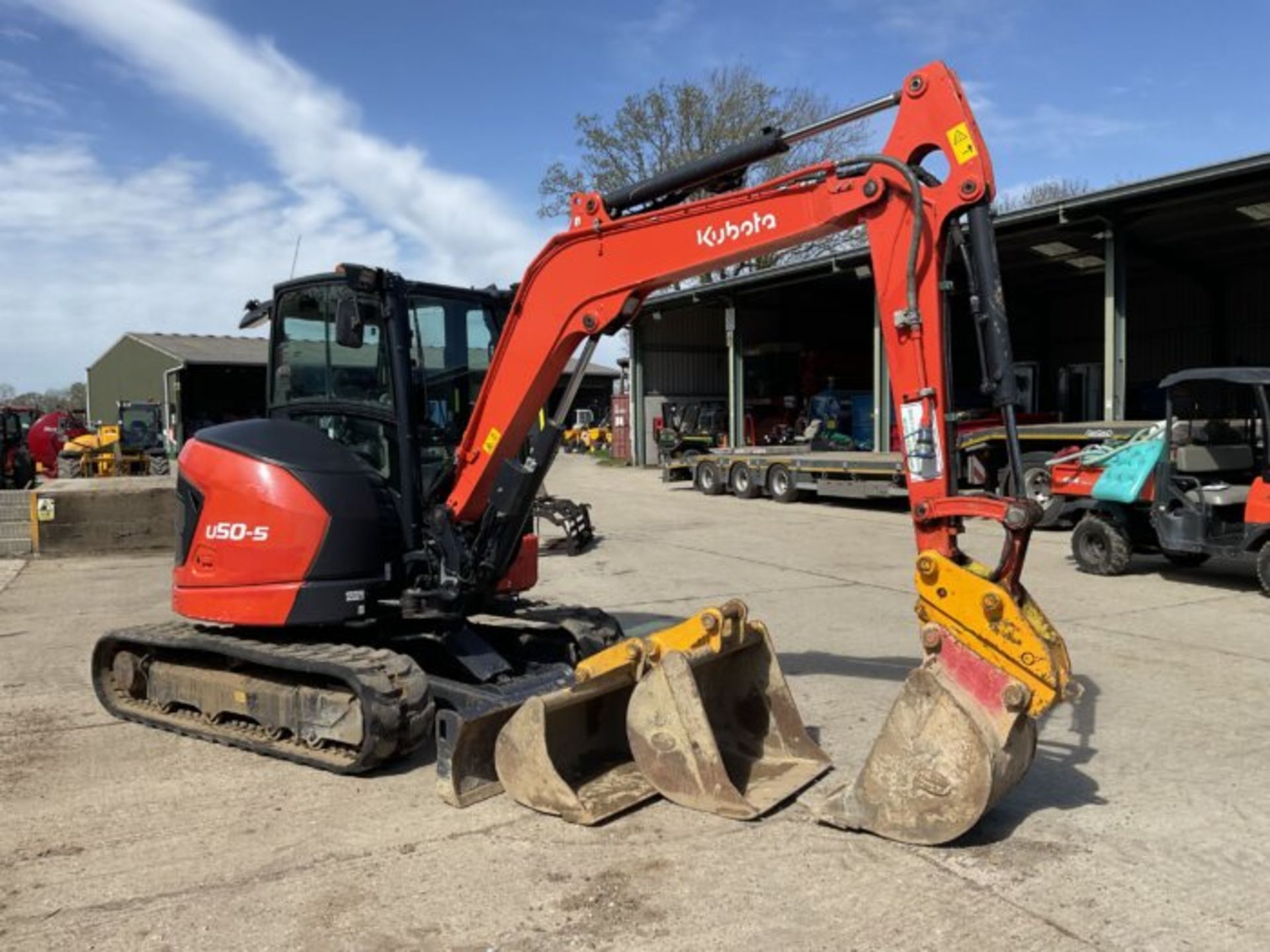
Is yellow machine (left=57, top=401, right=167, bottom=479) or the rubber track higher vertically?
yellow machine (left=57, top=401, right=167, bottom=479)

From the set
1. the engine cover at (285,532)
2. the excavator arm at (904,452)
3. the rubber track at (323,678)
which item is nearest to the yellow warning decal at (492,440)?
the excavator arm at (904,452)

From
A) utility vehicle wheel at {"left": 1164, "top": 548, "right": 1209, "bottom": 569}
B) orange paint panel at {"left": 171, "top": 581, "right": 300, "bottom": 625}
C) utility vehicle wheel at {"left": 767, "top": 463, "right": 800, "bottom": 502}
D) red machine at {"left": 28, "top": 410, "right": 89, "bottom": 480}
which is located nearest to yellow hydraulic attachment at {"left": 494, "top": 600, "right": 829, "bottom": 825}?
orange paint panel at {"left": 171, "top": 581, "right": 300, "bottom": 625}

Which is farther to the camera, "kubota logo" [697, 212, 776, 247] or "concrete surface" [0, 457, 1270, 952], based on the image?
"kubota logo" [697, 212, 776, 247]

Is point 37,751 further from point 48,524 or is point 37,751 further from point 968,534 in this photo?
point 968,534

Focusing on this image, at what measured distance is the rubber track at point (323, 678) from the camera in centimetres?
491

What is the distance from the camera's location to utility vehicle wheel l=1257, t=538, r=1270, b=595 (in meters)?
9.65

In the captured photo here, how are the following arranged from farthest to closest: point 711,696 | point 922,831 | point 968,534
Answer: point 968,534, point 711,696, point 922,831

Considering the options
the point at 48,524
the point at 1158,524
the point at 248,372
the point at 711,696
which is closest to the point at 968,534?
the point at 1158,524

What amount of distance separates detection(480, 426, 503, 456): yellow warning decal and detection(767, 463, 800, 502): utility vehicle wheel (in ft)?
52.5

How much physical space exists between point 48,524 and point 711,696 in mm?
12179

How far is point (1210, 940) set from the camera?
11.2 ft

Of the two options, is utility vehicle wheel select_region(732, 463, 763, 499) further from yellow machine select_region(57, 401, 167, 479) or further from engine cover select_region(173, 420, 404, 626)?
engine cover select_region(173, 420, 404, 626)

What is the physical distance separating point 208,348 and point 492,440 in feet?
177

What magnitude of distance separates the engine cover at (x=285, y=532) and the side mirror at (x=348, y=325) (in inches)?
27.8
